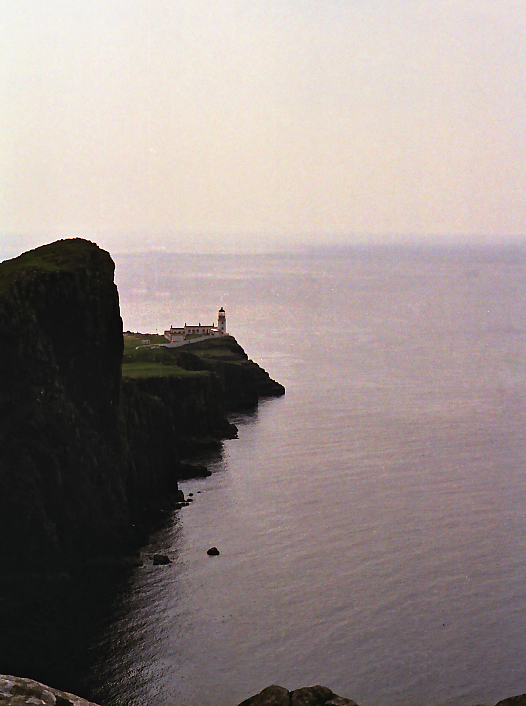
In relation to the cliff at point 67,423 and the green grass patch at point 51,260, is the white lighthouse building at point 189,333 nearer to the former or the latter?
the cliff at point 67,423

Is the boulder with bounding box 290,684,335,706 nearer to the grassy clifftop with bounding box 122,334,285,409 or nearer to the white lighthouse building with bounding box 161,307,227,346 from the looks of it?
the grassy clifftop with bounding box 122,334,285,409

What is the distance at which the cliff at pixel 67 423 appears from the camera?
212ft

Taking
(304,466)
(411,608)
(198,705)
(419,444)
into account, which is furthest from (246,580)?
(419,444)

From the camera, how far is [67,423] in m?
68.4

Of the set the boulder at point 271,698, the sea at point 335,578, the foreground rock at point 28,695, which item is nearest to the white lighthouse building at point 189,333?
the sea at point 335,578

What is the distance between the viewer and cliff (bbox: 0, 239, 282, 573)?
212 feet

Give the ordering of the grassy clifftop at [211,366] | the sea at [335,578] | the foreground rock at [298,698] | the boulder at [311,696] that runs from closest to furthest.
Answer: the foreground rock at [298,698] → the boulder at [311,696] → the sea at [335,578] → the grassy clifftop at [211,366]

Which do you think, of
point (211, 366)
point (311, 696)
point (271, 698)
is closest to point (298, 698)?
point (311, 696)

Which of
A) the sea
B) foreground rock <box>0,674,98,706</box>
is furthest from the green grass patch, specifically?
foreground rock <box>0,674,98,706</box>

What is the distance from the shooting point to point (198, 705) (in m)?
49.6

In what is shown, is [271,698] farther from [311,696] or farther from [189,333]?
[189,333]

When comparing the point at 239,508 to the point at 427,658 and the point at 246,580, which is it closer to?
the point at 246,580

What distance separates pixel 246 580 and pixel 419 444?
43.2 m

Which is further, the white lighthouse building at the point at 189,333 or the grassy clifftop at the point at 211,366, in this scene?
the white lighthouse building at the point at 189,333
